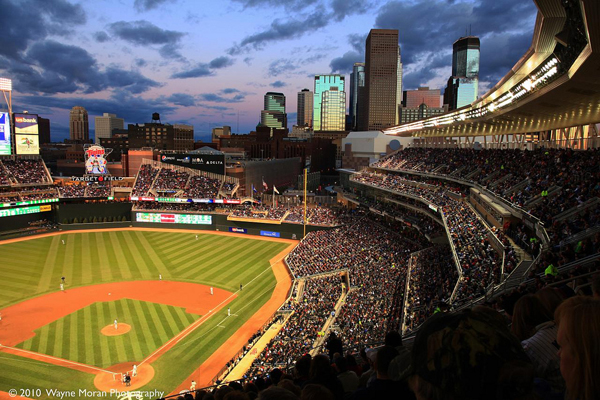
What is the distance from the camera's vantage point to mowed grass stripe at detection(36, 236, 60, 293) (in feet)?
98.2

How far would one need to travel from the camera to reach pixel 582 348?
77.4 inches

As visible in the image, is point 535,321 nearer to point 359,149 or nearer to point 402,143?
point 402,143

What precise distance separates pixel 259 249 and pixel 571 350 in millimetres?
40680

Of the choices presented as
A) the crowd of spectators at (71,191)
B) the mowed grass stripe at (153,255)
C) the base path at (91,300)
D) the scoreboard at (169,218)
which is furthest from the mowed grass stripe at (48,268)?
the scoreboard at (169,218)

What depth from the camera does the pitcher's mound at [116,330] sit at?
22.2m

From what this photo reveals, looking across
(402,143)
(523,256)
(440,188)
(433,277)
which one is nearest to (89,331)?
(433,277)

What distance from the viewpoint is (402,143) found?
223ft

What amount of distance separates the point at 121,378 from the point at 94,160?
44.4 metres

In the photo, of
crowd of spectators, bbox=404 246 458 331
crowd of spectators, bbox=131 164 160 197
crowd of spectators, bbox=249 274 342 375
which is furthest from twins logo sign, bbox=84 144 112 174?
crowd of spectators, bbox=404 246 458 331

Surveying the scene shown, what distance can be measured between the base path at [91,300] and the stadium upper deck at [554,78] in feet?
73.0

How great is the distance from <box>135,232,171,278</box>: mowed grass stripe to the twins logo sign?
13243mm

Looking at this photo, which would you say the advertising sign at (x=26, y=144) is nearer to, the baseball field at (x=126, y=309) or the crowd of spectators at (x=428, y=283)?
the baseball field at (x=126, y=309)

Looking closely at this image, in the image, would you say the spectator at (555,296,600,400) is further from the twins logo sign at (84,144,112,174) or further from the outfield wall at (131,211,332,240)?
the twins logo sign at (84,144,112,174)

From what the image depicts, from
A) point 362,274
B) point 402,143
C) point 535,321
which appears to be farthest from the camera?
point 402,143
